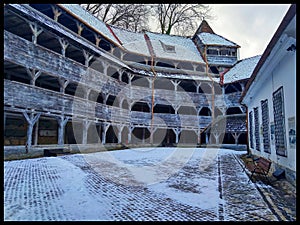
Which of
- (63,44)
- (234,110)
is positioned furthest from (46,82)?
(234,110)

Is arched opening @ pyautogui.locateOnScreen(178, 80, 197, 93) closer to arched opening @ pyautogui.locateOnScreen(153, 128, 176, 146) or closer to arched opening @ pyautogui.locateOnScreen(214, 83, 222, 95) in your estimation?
arched opening @ pyautogui.locateOnScreen(214, 83, 222, 95)

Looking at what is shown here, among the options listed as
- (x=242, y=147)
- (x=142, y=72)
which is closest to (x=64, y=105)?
(x=142, y=72)

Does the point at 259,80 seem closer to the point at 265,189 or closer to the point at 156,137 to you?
the point at 265,189

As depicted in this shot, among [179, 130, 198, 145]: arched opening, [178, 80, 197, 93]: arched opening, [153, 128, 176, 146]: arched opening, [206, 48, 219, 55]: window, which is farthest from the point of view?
[206, 48, 219, 55]: window

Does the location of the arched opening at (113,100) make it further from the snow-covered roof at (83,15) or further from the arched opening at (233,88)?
the arched opening at (233,88)

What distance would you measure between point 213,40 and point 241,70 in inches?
259

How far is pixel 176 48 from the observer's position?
1110 inches

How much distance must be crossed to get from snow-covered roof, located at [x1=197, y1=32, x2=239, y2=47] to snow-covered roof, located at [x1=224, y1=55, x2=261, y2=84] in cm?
302

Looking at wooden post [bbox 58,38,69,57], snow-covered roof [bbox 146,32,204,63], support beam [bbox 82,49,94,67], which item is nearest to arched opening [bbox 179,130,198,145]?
snow-covered roof [bbox 146,32,204,63]

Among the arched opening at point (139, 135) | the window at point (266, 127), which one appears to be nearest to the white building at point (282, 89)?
the window at point (266, 127)

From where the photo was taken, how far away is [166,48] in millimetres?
27547

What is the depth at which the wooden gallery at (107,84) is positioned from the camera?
12430 mm

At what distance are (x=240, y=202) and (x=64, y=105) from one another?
12437 mm

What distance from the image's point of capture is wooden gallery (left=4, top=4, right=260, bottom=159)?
40.8ft
